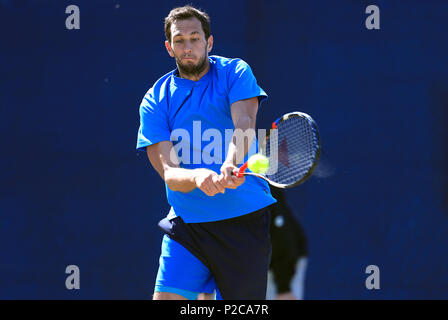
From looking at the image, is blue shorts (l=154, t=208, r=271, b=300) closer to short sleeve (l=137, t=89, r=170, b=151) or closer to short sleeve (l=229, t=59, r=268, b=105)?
short sleeve (l=137, t=89, r=170, b=151)

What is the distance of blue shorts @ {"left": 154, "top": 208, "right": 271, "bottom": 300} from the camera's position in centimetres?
298

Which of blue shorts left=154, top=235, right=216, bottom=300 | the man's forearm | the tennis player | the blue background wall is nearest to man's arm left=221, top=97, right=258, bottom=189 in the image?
the tennis player

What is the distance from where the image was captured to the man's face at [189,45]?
10.0ft

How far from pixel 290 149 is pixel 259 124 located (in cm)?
159

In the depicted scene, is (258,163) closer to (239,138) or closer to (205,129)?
(239,138)

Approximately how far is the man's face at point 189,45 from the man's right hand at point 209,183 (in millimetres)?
528

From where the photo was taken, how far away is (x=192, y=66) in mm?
3070

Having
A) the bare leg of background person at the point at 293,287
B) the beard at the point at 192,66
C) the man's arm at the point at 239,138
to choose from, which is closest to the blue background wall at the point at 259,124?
the bare leg of background person at the point at 293,287
